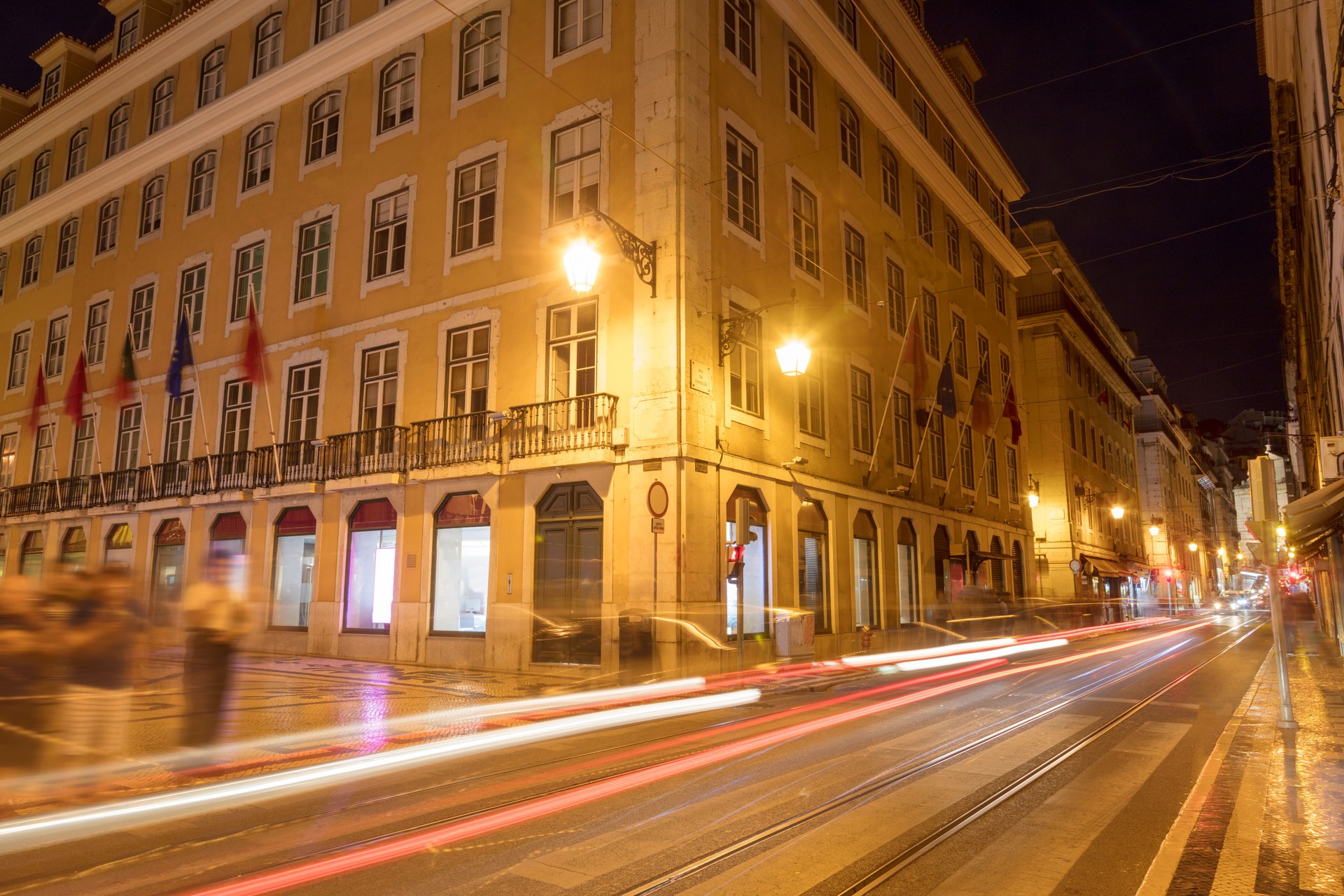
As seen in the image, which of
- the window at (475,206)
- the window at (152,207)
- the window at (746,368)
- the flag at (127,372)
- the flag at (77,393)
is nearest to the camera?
the window at (746,368)

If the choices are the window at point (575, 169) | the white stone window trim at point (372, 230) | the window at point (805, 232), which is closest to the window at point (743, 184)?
the window at point (805, 232)

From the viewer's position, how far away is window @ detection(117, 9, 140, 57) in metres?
31.8

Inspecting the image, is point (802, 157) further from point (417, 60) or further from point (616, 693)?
point (616, 693)

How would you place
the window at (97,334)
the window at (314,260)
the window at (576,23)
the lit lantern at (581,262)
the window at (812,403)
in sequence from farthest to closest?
1. the window at (97,334)
2. the window at (314,260)
3. the window at (812,403)
4. the window at (576,23)
5. the lit lantern at (581,262)

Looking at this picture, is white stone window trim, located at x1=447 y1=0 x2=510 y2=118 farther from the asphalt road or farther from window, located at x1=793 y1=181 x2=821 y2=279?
the asphalt road

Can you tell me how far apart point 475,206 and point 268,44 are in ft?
36.4

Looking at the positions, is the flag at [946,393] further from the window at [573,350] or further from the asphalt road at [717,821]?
the asphalt road at [717,821]

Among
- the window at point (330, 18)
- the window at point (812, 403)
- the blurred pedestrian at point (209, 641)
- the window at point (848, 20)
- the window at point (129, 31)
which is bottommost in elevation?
the blurred pedestrian at point (209, 641)

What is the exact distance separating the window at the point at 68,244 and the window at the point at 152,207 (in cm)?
445

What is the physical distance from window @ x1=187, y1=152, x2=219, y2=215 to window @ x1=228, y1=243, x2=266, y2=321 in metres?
2.79

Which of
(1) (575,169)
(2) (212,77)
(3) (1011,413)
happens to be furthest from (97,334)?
(3) (1011,413)

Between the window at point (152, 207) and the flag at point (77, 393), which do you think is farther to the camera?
the window at point (152, 207)

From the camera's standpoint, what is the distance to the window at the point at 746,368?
1923cm

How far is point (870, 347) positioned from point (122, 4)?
1165 inches
